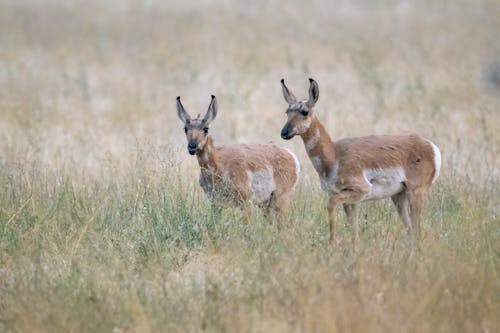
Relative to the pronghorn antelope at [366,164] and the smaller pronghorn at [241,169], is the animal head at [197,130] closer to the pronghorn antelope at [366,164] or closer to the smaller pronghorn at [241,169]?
the smaller pronghorn at [241,169]

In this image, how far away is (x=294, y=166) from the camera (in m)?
9.85

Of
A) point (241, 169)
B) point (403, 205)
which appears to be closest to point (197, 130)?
point (241, 169)

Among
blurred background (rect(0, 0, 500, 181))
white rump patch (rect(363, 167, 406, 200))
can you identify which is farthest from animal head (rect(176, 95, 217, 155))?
white rump patch (rect(363, 167, 406, 200))

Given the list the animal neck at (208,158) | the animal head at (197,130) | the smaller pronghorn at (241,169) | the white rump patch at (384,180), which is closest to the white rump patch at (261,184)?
the smaller pronghorn at (241,169)

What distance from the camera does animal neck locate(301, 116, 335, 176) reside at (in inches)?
346

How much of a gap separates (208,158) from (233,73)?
1059 cm

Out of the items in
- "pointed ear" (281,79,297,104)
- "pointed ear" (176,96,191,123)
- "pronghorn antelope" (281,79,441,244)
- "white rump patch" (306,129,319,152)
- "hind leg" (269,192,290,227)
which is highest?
"pointed ear" (281,79,297,104)

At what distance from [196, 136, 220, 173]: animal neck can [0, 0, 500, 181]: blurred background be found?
0.97 feet

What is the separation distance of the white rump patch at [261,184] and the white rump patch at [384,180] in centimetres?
112

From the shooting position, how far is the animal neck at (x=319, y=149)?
346 inches

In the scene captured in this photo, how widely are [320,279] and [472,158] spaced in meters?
5.89

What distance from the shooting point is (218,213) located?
342 inches

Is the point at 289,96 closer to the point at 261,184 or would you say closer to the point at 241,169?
the point at 241,169

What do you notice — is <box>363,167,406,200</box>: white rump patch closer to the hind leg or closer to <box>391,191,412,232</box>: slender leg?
<box>391,191,412,232</box>: slender leg
